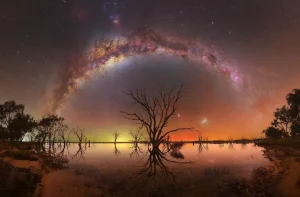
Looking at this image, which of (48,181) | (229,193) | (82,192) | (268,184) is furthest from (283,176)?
(48,181)

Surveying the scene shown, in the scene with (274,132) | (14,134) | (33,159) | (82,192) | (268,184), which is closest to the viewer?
(82,192)

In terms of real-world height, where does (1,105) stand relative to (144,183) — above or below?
above

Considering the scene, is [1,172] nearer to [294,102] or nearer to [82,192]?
[82,192]

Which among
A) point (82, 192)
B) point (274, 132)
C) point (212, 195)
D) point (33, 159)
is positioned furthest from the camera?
point (274, 132)

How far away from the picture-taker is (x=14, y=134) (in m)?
80.9

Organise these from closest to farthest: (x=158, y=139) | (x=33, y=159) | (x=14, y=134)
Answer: (x=33, y=159), (x=158, y=139), (x=14, y=134)

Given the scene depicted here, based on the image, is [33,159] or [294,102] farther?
[294,102]

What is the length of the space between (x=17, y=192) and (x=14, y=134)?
7581cm

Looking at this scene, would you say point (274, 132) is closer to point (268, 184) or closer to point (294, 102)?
point (294, 102)

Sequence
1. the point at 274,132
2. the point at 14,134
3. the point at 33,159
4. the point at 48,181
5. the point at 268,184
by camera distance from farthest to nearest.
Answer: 1. the point at 274,132
2. the point at 14,134
3. the point at 33,159
4. the point at 48,181
5. the point at 268,184

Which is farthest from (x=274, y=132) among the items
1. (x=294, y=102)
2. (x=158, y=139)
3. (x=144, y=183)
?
(x=144, y=183)

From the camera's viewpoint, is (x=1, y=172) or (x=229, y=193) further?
(x=1, y=172)

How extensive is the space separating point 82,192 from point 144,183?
384 centimetres

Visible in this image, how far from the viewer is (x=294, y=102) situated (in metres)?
82.5
